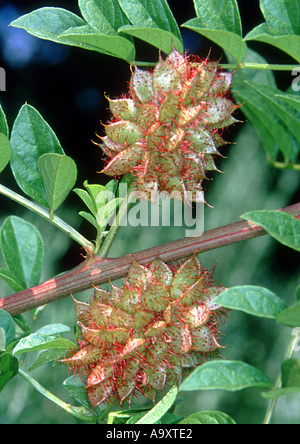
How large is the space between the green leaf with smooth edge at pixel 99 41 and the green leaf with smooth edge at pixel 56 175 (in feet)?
0.53

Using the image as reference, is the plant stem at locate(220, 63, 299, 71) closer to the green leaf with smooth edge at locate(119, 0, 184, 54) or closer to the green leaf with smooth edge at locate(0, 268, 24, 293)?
the green leaf with smooth edge at locate(119, 0, 184, 54)

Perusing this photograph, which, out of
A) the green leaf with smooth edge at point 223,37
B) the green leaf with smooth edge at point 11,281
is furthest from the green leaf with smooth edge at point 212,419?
the green leaf with smooth edge at point 223,37

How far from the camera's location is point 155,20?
75cm

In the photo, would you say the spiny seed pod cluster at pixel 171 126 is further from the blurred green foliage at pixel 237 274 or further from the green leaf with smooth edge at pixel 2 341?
the blurred green foliage at pixel 237 274

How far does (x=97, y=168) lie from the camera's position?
2125 mm

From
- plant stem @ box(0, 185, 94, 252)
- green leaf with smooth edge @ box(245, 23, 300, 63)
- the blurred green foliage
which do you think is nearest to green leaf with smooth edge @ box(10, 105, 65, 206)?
plant stem @ box(0, 185, 94, 252)

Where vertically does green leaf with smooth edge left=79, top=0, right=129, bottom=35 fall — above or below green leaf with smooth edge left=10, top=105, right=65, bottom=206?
above

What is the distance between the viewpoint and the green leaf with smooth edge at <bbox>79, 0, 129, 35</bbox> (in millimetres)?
733

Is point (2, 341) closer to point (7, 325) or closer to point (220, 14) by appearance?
point (7, 325)

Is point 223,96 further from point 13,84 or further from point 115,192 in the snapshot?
point 13,84

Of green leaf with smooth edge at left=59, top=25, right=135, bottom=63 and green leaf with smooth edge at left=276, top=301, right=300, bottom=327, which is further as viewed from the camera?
green leaf with smooth edge at left=59, top=25, right=135, bottom=63

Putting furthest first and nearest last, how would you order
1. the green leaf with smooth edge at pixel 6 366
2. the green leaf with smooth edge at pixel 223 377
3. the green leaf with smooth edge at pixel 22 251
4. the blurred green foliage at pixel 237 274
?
the blurred green foliage at pixel 237 274
the green leaf with smooth edge at pixel 22 251
the green leaf with smooth edge at pixel 6 366
the green leaf with smooth edge at pixel 223 377

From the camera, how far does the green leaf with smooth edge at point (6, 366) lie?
73 cm

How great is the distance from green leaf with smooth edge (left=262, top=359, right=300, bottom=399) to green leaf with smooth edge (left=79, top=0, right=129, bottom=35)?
513mm
